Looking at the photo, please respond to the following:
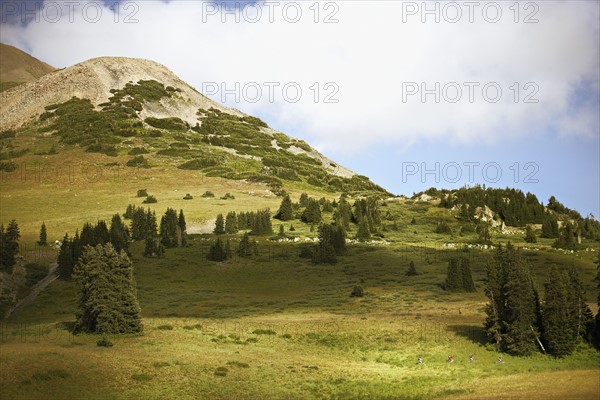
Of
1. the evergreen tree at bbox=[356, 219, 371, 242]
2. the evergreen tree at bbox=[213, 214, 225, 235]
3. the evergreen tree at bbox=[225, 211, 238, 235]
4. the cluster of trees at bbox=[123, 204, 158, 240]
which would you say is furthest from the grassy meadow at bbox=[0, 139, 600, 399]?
the cluster of trees at bbox=[123, 204, 158, 240]

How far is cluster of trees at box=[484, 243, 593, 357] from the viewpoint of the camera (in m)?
42.1

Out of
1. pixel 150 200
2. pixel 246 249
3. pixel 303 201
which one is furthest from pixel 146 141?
pixel 246 249

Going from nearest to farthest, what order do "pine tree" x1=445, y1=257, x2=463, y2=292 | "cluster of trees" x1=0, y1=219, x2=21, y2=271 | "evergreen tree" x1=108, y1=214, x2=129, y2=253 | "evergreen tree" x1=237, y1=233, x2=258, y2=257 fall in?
"pine tree" x1=445, y1=257, x2=463, y2=292 < "cluster of trees" x1=0, y1=219, x2=21, y2=271 < "evergreen tree" x1=108, y1=214, x2=129, y2=253 < "evergreen tree" x1=237, y1=233, x2=258, y2=257

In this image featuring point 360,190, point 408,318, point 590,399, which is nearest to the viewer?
point 590,399

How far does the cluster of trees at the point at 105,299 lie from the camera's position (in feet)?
148

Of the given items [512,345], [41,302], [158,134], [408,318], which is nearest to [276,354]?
[408,318]

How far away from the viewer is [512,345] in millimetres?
43031

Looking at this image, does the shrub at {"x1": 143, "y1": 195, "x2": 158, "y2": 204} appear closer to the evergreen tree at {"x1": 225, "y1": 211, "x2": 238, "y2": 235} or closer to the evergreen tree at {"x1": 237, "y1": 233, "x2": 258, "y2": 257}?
the evergreen tree at {"x1": 225, "y1": 211, "x2": 238, "y2": 235}

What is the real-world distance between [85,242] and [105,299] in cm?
3163

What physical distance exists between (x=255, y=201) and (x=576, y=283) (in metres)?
87.1

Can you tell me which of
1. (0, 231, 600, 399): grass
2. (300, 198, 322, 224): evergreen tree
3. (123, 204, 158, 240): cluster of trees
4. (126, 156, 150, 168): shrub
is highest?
(126, 156, 150, 168): shrub

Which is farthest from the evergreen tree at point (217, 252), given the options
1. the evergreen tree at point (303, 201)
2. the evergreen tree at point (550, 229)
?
the evergreen tree at point (550, 229)

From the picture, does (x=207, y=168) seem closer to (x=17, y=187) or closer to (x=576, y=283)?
(x=17, y=187)

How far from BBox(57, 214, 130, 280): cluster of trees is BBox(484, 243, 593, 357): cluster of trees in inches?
1755
